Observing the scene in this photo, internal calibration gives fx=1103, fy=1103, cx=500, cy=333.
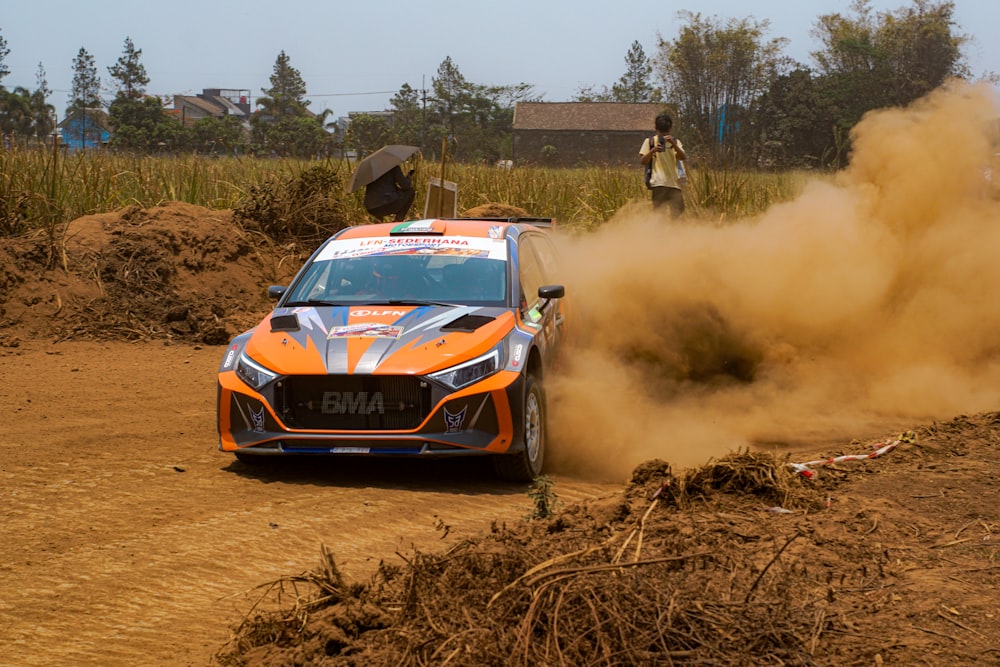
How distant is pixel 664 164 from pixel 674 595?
1049cm

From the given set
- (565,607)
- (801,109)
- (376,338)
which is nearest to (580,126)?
(801,109)

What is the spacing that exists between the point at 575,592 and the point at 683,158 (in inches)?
426

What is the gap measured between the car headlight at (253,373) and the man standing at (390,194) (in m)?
8.76

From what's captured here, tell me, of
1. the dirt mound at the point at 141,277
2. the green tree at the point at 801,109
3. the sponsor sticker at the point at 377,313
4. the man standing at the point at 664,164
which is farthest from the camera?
the green tree at the point at 801,109

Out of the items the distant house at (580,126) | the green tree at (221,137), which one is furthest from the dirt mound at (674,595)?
the distant house at (580,126)

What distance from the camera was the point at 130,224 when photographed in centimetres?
1500

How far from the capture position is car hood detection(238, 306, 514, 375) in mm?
6828

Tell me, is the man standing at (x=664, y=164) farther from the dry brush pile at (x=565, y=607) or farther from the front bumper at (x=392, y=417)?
the dry brush pile at (x=565, y=607)

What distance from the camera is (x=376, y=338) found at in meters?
7.07

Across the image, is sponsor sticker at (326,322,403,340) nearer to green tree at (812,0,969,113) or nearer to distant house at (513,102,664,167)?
green tree at (812,0,969,113)

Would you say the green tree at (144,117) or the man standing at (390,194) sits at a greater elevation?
the green tree at (144,117)

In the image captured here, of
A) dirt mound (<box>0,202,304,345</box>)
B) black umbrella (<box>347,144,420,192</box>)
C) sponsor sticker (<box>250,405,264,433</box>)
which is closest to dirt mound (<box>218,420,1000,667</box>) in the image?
sponsor sticker (<box>250,405,264,433</box>)

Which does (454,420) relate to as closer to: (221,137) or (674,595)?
(674,595)

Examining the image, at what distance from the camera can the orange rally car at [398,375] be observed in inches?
266
